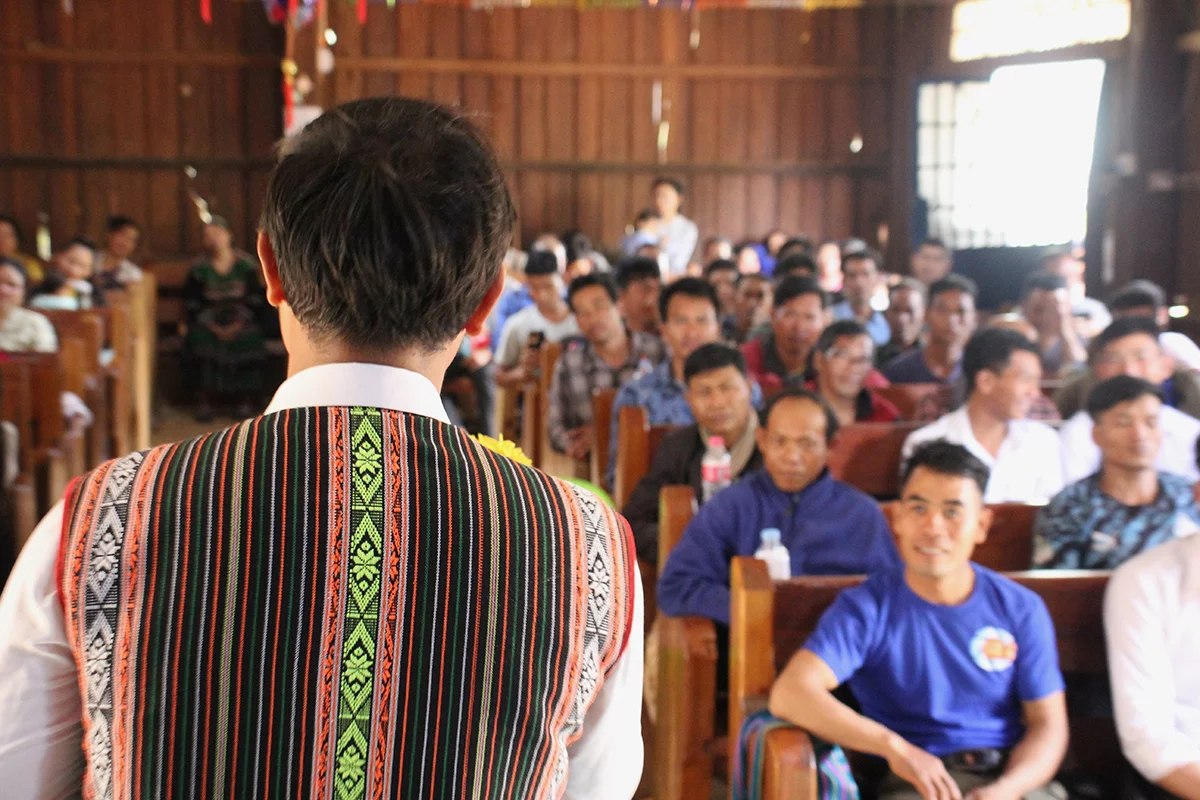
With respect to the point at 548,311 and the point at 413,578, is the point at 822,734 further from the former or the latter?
the point at 548,311

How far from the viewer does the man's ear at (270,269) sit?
90 centimetres

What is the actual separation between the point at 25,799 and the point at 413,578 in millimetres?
285

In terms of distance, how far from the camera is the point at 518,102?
31.4 feet

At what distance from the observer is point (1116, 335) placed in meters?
3.94

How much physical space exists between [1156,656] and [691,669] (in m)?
0.87

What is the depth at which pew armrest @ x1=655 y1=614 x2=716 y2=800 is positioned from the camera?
2.59 m

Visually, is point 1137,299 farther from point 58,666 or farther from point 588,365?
point 58,666

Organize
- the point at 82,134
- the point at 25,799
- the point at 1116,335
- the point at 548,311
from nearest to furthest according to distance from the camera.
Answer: the point at 25,799, the point at 1116,335, the point at 548,311, the point at 82,134

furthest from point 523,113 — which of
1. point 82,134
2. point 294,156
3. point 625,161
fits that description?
point 294,156

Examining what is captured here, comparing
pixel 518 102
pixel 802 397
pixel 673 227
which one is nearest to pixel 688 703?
pixel 802 397

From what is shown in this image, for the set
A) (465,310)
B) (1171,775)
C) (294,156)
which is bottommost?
(1171,775)

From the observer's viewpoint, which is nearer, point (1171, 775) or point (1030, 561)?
point (1171, 775)

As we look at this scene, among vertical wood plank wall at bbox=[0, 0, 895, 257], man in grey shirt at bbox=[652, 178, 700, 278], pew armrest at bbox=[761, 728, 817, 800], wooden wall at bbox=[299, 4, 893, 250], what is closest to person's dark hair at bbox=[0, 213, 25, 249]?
vertical wood plank wall at bbox=[0, 0, 895, 257]

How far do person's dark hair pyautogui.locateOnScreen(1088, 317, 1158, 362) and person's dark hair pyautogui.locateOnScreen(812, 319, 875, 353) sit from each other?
73 cm
